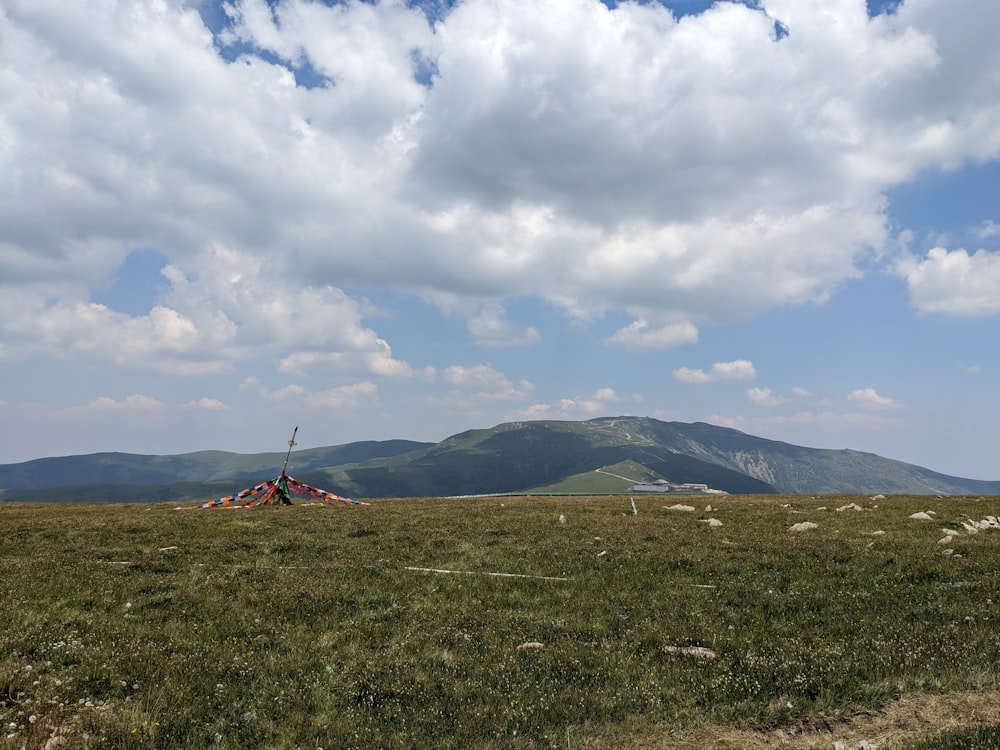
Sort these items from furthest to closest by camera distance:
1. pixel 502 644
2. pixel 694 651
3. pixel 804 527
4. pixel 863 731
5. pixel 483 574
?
pixel 804 527, pixel 483 574, pixel 502 644, pixel 694 651, pixel 863 731

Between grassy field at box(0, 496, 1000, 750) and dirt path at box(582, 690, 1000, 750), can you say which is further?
grassy field at box(0, 496, 1000, 750)

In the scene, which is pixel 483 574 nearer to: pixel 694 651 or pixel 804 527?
pixel 694 651

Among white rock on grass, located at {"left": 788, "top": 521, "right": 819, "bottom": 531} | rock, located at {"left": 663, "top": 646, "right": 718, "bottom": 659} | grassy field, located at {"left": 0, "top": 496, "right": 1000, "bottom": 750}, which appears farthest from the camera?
white rock on grass, located at {"left": 788, "top": 521, "right": 819, "bottom": 531}

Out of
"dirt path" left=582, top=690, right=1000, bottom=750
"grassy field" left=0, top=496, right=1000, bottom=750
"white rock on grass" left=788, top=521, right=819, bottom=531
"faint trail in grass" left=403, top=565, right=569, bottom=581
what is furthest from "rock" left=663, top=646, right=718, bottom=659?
"white rock on grass" left=788, top=521, right=819, bottom=531

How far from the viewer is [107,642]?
1234 cm

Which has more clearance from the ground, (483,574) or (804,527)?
(804,527)

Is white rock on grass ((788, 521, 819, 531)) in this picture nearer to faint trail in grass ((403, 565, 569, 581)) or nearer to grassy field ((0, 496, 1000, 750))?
grassy field ((0, 496, 1000, 750))

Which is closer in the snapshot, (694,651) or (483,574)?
(694,651)

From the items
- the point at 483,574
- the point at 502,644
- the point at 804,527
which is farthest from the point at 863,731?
the point at 804,527

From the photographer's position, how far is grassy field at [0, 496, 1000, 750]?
30.1ft

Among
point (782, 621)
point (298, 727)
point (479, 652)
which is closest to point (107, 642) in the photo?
point (298, 727)

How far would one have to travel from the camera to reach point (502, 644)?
12938 millimetres

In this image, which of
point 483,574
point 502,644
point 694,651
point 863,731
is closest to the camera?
point 863,731

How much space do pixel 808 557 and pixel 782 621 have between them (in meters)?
8.49
